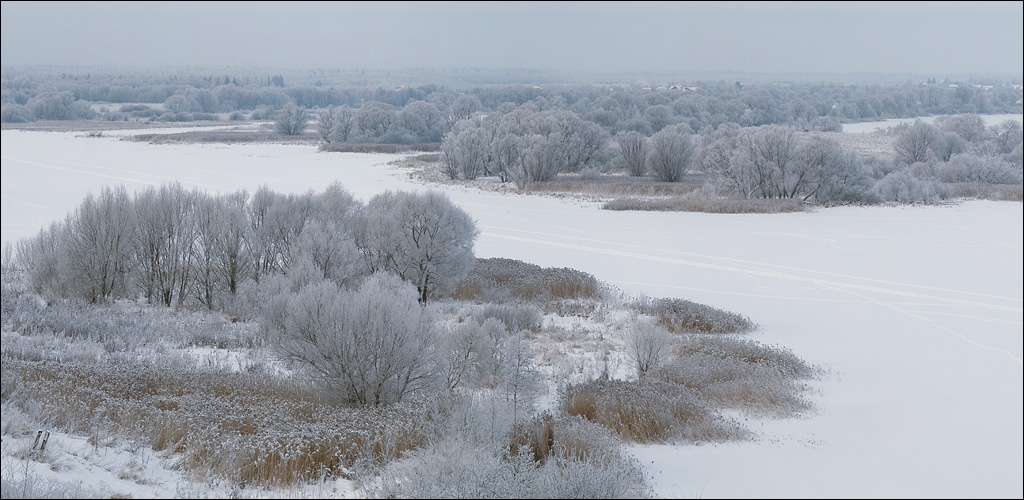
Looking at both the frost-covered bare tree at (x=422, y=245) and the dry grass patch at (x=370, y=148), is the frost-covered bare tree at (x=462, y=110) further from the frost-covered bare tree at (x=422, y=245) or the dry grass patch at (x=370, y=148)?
the frost-covered bare tree at (x=422, y=245)

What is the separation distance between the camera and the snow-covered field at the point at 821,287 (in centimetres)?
714

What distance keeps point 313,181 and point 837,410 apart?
2991 cm

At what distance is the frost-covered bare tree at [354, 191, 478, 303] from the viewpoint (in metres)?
15.3

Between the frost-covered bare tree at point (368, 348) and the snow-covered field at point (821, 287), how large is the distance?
260 centimetres

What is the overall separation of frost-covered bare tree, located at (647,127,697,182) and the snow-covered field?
32.9ft

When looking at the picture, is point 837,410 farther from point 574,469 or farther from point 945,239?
point 945,239

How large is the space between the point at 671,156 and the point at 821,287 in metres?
23.8

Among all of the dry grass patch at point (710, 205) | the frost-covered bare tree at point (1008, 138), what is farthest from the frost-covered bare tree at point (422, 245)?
the frost-covered bare tree at point (1008, 138)

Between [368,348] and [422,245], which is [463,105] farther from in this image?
[368,348]

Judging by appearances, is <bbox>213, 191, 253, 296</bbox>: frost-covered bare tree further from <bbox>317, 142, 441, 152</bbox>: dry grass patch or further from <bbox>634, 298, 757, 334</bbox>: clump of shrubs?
<bbox>317, 142, 441, 152</bbox>: dry grass patch

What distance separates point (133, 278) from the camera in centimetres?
1440

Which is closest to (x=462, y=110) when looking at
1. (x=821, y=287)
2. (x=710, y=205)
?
(x=710, y=205)

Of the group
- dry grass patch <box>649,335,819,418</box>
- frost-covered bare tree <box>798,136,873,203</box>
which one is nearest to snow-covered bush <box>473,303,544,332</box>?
dry grass patch <box>649,335,819,418</box>

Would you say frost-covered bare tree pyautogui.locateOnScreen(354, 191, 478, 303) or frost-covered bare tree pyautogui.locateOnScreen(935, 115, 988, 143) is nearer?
frost-covered bare tree pyautogui.locateOnScreen(354, 191, 478, 303)
